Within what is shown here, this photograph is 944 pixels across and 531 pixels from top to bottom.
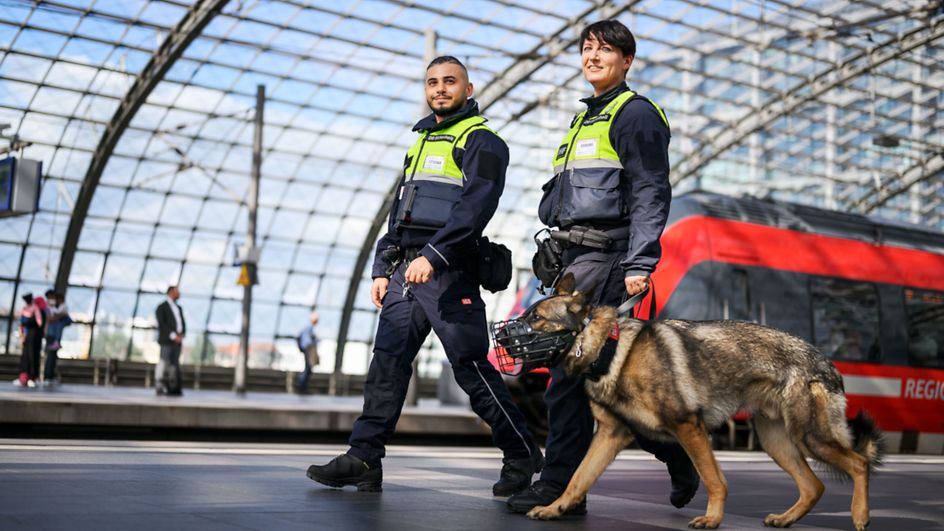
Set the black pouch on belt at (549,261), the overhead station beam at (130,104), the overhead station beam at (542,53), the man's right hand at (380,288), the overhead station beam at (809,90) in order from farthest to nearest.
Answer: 1. the overhead station beam at (809,90)
2. the overhead station beam at (542,53)
3. the overhead station beam at (130,104)
4. the man's right hand at (380,288)
5. the black pouch on belt at (549,261)

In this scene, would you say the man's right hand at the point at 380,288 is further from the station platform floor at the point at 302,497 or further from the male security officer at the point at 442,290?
the station platform floor at the point at 302,497

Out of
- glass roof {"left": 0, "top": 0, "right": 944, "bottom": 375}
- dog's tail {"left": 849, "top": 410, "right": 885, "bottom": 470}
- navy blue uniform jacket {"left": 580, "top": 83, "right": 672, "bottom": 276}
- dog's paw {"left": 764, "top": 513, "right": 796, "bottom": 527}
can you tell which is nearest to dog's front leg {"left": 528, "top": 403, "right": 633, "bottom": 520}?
navy blue uniform jacket {"left": 580, "top": 83, "right": 672, "bottom": 276}

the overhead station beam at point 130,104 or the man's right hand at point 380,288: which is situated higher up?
the overhead station beam at point 130,104

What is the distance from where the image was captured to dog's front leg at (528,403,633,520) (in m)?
5.01

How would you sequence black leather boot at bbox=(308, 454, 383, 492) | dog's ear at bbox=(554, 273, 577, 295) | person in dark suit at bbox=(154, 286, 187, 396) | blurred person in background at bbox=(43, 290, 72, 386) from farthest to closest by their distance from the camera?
blurred person in background at bbox=(43, 290, 72, 386), person in dark suit at bbox=(154, 286, 187, 396), black leather boot at bbox=(308, 454, 383, 492), dog's ear at bbox=(554, 273, 577, 295)

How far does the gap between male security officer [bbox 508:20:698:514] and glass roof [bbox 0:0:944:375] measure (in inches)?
909

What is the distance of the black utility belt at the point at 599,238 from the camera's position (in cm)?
544

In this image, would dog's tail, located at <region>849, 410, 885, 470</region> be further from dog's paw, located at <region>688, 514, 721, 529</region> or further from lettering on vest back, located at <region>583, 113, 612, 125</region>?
lettering on vest back, located at <region>583, 113, 612, 125</region>

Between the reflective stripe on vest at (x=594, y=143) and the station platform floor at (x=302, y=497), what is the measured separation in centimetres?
163

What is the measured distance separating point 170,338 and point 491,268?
1379 centimetres

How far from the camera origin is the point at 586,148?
561 centimetres

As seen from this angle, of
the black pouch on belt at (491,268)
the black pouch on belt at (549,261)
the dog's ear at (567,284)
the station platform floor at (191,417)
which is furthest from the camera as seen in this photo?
the station platform floor at (191,417)

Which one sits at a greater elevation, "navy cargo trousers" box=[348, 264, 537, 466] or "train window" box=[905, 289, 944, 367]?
"train window" box=[905, 289, 944, 367]

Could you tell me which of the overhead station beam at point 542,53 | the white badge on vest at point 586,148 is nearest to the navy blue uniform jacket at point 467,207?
the white badge on vest at point 586,148
